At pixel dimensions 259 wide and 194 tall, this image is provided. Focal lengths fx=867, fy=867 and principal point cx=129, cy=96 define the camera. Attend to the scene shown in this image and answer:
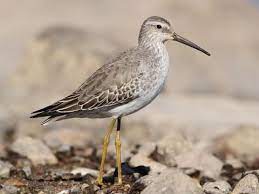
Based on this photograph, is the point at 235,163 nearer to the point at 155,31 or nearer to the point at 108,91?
the point at 155,31

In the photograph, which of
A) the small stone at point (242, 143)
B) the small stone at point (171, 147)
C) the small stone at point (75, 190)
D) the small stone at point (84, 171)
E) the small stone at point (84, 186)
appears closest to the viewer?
the small stone at point (75, 190)

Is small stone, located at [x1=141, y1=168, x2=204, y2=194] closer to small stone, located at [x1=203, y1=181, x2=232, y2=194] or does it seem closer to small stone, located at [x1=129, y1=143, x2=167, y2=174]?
small stone, located at [x1=203, y1=181, x2=232, y2=194]

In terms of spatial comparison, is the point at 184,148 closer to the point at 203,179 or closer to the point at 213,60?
the point at 203,179

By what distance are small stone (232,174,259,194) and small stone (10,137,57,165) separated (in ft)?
14.5

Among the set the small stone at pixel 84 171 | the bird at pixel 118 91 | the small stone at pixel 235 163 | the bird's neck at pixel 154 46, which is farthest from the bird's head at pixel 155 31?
the small stone at pixel 235 163

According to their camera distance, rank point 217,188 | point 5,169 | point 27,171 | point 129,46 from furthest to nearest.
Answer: point 129,46 < point 27,171 < point 5,169 < point 217,188

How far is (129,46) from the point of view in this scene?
34.6 meters

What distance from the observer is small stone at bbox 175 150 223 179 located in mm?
15156

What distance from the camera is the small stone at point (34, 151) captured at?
15.9 metres

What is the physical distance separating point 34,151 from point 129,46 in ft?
62.0

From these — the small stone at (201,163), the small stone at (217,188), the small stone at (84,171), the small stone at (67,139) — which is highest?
the small stone at (67,139)

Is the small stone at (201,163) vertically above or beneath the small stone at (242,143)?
beneath

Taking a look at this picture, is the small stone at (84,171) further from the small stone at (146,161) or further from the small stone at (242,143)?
the small stone at (242,143)

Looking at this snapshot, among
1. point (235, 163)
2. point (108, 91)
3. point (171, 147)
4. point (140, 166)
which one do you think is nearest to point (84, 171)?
point (140, 166)
